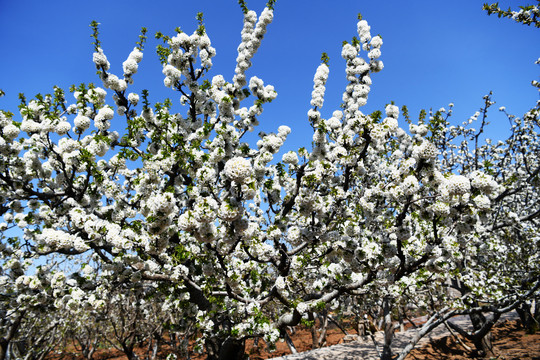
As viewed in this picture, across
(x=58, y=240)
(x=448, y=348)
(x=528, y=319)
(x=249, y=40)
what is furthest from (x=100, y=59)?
(x=528, y=319)

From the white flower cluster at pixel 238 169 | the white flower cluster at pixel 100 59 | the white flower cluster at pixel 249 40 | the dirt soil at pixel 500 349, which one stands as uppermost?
the white flower cluster at pixel 249 40

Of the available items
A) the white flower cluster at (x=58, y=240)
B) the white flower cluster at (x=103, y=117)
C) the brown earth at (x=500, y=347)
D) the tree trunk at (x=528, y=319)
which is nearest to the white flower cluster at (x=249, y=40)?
the white flower cluster at (x=103, y=117)

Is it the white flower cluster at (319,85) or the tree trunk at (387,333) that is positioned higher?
the white flower cluster at (319,85)

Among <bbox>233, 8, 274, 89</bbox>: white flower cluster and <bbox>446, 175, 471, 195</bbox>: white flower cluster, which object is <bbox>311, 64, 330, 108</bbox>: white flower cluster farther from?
<bbox>446, 175, 471, 195</bbox>: white flower cluster

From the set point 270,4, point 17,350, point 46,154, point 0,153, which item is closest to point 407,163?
point 270,4

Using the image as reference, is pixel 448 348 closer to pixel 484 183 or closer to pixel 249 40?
pixel 484 183

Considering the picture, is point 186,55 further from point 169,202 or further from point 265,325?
point 265,325

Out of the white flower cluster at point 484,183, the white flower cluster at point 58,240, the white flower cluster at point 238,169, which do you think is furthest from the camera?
the white flower cluster at point 58,240

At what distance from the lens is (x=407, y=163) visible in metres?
4.26

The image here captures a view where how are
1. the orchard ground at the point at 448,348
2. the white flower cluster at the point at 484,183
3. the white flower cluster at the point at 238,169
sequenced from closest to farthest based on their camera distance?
the white flower cluster at the point at 238,169 → the white flower cluster at the point at 484,183 → the orchard ground at the point at 448,348

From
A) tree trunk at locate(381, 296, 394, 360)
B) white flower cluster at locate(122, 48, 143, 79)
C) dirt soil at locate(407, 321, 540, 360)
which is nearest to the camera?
white flower cluster at locate(122, 48, 143, 79)

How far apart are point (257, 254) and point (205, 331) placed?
243cm

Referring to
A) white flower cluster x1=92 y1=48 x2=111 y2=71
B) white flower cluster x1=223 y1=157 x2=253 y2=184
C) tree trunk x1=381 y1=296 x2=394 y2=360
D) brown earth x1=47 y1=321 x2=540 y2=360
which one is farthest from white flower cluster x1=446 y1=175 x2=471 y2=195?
brown earth x1=47 y1=321 x2=540 y2=360

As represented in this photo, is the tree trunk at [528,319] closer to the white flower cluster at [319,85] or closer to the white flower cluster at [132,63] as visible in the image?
the white flower cluster at [319,85]
